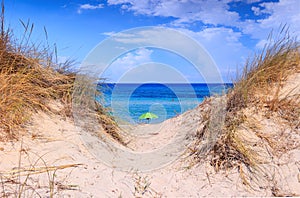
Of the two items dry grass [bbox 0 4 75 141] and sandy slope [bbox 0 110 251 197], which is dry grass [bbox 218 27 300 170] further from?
dry grass [bbox 0 4 75 141]

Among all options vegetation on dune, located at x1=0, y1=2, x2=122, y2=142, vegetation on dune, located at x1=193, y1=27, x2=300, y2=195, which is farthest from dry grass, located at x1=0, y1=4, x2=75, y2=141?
vegetation on dune, located at x1=193, y1=27, x2=300, y2=195

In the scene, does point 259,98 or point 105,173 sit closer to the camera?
point 105,173

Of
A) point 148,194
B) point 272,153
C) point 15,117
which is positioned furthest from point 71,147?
point 272,153

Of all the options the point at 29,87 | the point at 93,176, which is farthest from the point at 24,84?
the point at 93,176

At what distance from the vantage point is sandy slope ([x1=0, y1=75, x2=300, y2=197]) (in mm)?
2684

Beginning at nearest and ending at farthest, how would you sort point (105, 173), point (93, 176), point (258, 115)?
point (93, 176) → point (105, 173) → point (258, 115)

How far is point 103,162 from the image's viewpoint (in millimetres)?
3426

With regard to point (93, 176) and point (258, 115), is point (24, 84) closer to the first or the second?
point (93, 176)

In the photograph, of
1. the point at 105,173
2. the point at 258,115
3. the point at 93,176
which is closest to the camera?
the point at 93,176

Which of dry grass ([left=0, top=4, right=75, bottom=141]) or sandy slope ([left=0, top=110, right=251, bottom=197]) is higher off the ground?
dry grass ([left=0, top=4, right=75, bottom=141])

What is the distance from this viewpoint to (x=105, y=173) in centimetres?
312

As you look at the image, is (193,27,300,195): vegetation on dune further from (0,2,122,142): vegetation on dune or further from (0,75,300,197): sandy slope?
(0,2,122,142): vegetation on dune

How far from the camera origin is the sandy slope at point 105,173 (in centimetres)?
268

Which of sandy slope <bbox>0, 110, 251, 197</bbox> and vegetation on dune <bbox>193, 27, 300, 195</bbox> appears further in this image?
vegetation on dune <bbox>193, 27, 300, 195</bbox>
